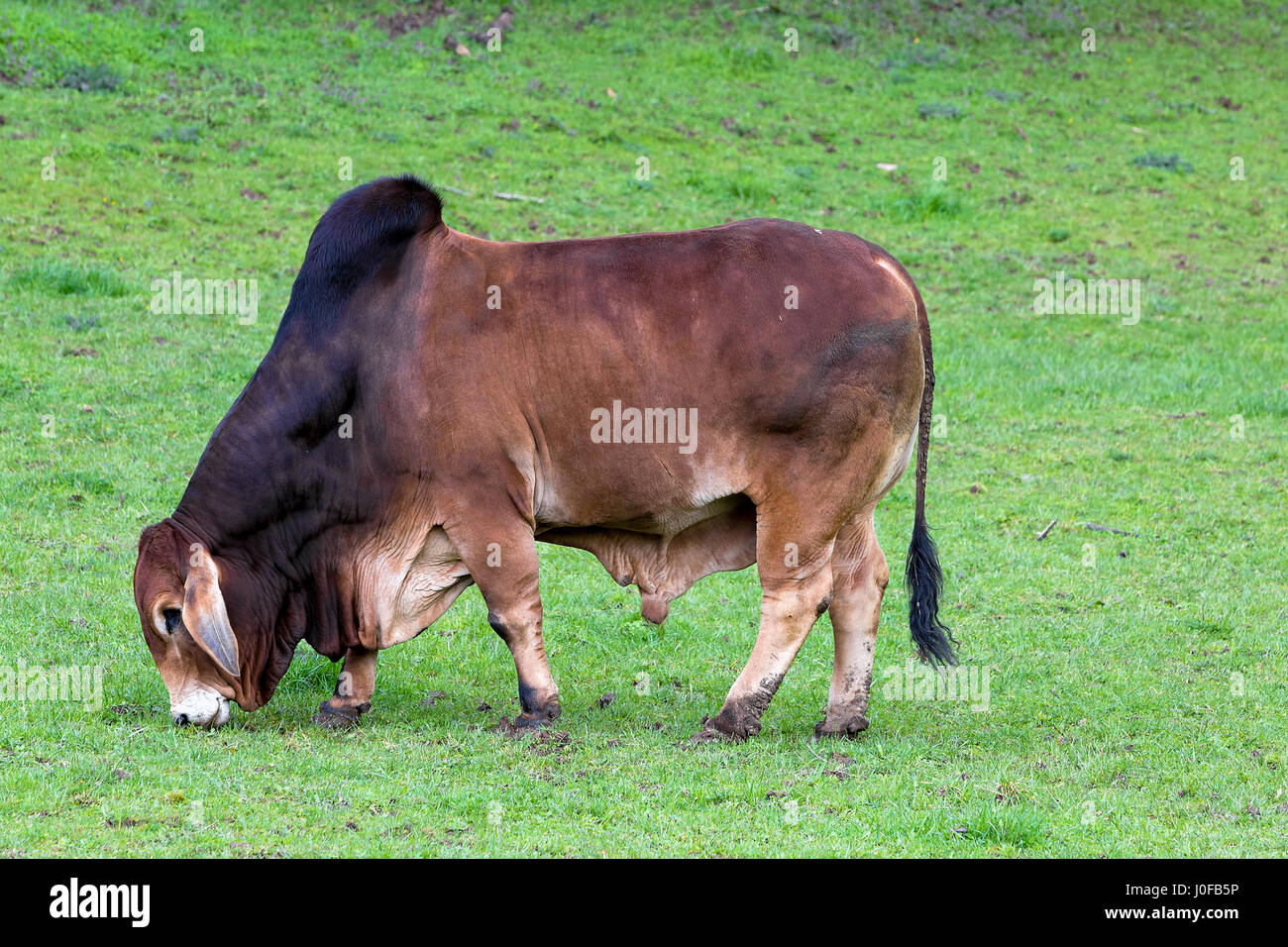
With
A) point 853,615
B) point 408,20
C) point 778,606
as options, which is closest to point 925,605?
point 853,615

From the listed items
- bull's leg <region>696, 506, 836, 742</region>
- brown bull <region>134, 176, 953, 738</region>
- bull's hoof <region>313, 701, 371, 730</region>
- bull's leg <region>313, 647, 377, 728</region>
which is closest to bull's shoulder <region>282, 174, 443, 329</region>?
brown bull <region>134, 176, 953, 738</region>

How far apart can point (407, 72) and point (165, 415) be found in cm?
1010

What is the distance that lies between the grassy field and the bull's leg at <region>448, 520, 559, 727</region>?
19 centimetres

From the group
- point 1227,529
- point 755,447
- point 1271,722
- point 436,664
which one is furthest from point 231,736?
point 1227,529

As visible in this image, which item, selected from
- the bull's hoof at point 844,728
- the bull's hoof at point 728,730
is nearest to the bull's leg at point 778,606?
the bull's hoof at point 728,730

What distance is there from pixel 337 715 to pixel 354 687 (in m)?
0.15

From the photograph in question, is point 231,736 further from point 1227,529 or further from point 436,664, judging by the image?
point 1227,529

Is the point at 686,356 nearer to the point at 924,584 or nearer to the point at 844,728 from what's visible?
the point at 924,584

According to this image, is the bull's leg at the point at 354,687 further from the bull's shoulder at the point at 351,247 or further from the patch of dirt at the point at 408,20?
the patch of dirt at the point at 408,20

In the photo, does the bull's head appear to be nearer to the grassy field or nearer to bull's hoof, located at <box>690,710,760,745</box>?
the grassy field

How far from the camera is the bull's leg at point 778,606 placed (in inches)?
269

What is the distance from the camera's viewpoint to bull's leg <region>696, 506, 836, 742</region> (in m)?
6.84
